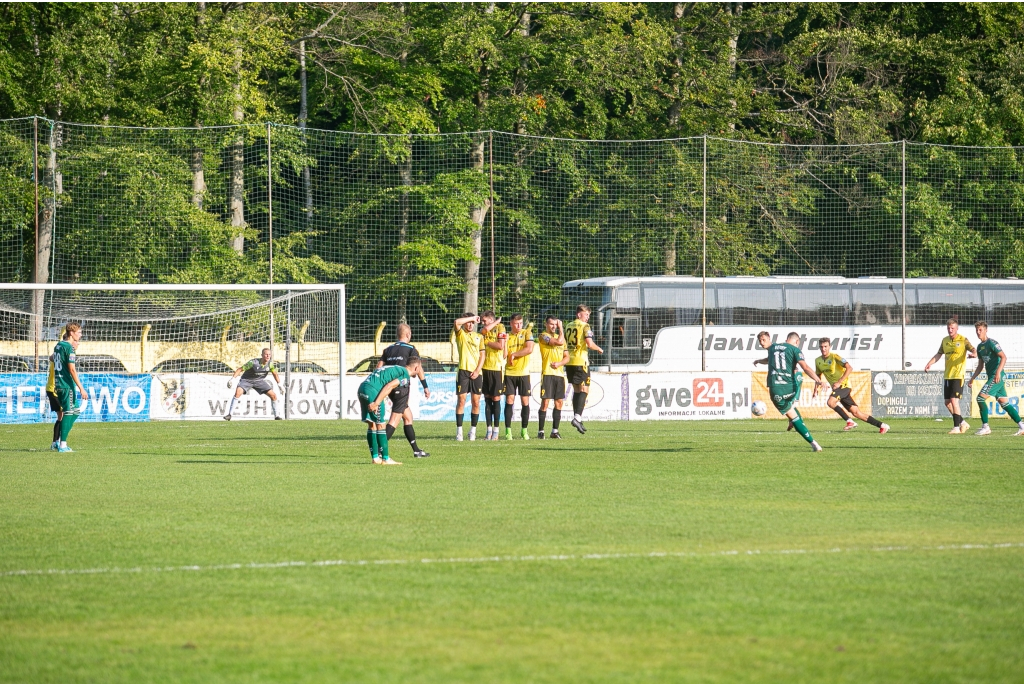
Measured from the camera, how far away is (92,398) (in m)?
26.6

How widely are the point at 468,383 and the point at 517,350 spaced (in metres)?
0.95

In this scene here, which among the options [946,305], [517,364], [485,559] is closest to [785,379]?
[517,364]

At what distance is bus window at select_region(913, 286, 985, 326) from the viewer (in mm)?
38281

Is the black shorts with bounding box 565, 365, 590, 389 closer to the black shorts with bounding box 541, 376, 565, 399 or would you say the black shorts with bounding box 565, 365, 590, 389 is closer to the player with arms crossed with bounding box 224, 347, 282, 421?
the black shorts with bounding box 541, 376, 565, 399

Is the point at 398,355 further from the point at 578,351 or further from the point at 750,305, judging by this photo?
the point at 750,305

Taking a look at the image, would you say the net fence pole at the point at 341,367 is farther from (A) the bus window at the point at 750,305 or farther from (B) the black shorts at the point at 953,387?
(A) the bus window at the point at 750,305

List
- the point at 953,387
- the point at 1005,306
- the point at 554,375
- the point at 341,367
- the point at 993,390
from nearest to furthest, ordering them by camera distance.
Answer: the point at 554,375, the point at 993,390, the point at 953,387, the point at 341,367, the point at 1005,306

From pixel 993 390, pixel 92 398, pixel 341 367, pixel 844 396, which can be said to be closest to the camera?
pixel 993 390

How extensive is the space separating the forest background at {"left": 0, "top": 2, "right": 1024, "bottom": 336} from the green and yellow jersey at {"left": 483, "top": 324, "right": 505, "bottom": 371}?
10.8m

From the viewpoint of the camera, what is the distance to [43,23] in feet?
121

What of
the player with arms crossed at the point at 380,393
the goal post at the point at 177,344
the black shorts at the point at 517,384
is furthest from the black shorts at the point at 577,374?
the goal post at the point at 177,344

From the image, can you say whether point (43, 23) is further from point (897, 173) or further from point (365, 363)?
point (897, 173)

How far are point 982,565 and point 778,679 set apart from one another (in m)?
3.19

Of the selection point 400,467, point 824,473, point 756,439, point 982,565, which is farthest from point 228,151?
point 982,565
